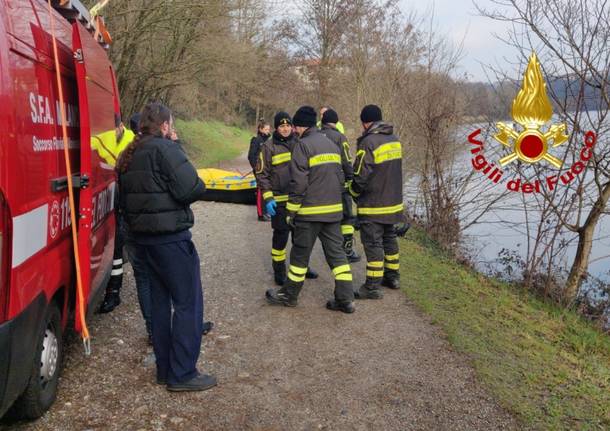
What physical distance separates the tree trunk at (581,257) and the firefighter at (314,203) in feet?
12.2

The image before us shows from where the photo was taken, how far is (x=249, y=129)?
43.2 meters

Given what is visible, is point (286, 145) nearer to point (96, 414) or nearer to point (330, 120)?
point (330, 120)

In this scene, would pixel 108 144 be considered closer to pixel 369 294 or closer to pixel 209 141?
pixel 369 294

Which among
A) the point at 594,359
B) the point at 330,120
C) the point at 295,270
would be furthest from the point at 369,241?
the point at 594,359

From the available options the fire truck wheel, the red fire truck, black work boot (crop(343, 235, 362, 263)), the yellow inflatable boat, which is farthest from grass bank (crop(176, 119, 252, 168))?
the fire truck wheel

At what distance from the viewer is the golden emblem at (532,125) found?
18.7ft

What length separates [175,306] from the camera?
11.4 feet

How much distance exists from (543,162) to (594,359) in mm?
2793

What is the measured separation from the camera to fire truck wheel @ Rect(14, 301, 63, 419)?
9.62 ft

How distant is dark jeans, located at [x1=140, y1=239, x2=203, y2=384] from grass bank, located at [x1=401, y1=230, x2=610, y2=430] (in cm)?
217

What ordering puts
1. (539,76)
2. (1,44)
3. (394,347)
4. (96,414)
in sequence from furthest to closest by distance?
(539,76) < (394,347) < (96,414) < (1,44)

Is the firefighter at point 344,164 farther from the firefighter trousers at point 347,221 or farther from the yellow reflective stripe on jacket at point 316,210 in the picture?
the yellow reflective stripe on jacket at point 316,210

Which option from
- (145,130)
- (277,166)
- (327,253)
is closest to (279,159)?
(277,166)

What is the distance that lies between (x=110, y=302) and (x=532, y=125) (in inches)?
192
